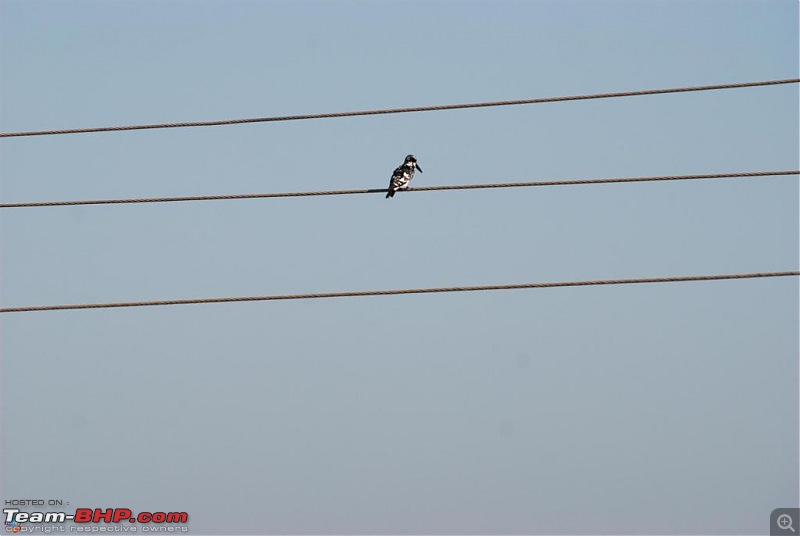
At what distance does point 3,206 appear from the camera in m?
18.0

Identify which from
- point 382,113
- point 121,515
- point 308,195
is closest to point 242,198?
point 308,195

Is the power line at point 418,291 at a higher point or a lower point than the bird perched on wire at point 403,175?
lower

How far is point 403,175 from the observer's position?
2534cm

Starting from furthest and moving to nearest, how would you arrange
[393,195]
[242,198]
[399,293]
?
[393,195], [242,198], [399,293]

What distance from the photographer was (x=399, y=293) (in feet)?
54.6

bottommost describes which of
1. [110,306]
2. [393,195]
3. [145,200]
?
[110,306]

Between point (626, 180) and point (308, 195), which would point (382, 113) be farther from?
point (626, 180)

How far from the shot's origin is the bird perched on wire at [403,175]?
24.4 metres

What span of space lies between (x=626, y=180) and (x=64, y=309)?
20.5ft

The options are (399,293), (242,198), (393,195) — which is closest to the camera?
(399,293)

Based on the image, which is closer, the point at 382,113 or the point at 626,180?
the point at 626,180

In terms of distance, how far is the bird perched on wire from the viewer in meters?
24.4

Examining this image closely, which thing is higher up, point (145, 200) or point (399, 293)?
point (145, 200)

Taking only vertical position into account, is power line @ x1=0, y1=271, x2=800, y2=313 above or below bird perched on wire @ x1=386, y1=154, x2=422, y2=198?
below
